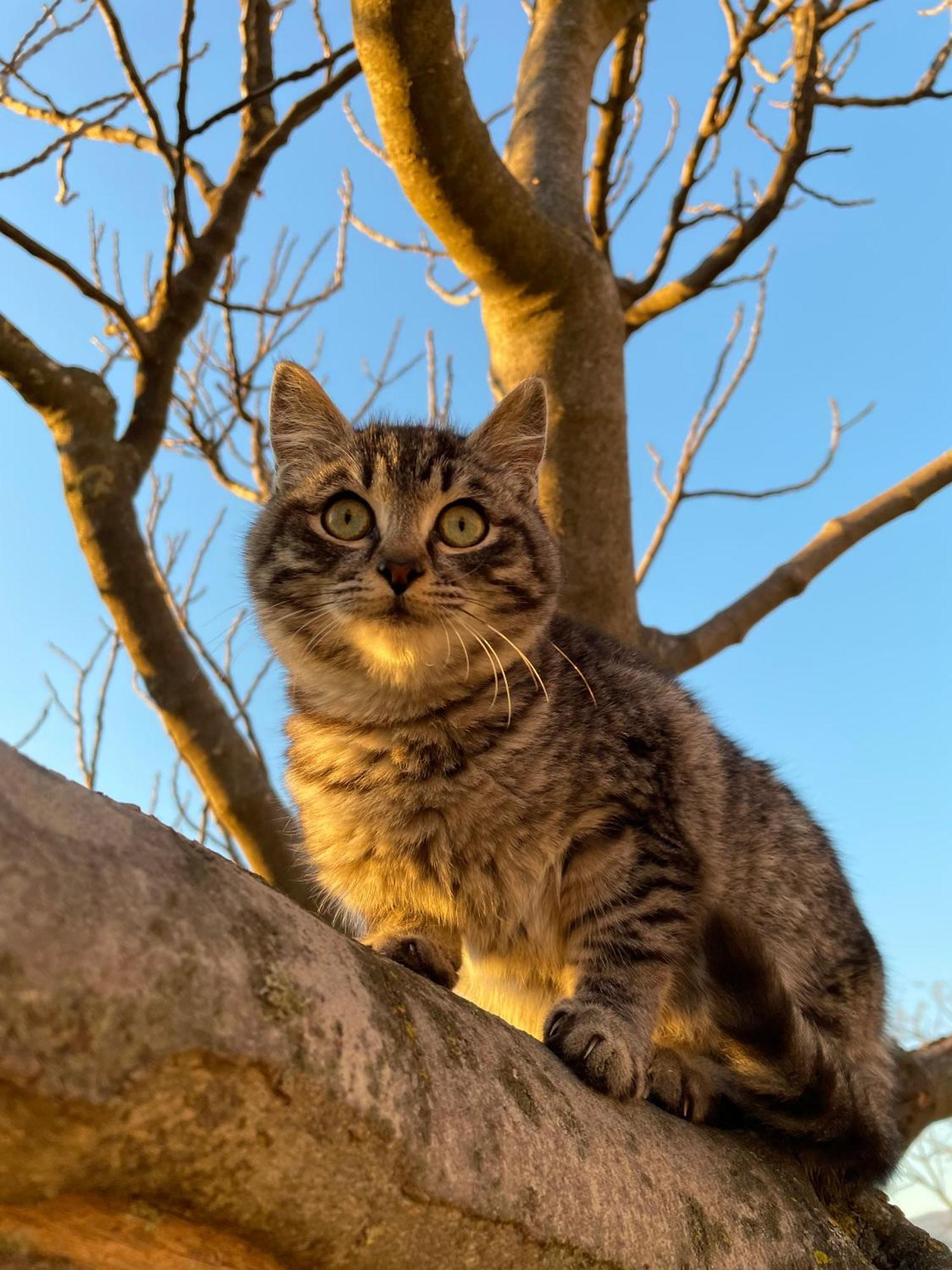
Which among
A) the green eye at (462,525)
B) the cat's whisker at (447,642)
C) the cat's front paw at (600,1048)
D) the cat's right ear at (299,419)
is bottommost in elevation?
the cat's front paw at (600,1048)

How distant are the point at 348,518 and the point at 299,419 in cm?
52

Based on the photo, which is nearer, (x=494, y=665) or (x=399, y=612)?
(x=399, y=612)

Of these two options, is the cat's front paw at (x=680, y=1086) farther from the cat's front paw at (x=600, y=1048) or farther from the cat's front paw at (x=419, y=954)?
the cat's front paw at (x=419, y=954)

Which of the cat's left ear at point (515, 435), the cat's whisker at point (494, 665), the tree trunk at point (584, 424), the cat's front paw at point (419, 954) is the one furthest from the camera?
the tree trunk at point (584, 424)

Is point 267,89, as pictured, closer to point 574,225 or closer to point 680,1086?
point 574,225

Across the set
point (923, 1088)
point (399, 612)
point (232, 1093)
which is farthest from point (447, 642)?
point (923, 1088)

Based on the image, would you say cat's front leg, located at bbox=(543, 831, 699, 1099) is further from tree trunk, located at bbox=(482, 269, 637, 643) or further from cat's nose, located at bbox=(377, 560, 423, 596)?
tree trunk, located at bbox=(482, 269, 637, 643)

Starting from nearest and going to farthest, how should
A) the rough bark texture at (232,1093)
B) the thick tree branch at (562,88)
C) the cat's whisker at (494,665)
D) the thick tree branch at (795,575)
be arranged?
the rough bark texture at (232,1093), the cat's whisker at (494,665), the thick tree branch at (795,575), the thick tree branch at (562,88)

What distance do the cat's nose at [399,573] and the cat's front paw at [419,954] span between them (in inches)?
29.1

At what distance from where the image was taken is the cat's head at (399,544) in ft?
7.22

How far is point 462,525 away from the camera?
243cm

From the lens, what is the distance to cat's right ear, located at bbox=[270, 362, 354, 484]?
2760 mm

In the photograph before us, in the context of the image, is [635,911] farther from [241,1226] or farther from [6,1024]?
[6,1024]

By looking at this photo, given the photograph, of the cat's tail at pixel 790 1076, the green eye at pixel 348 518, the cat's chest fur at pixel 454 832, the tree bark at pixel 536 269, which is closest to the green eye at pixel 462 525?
the green eye at pixel 348 518
